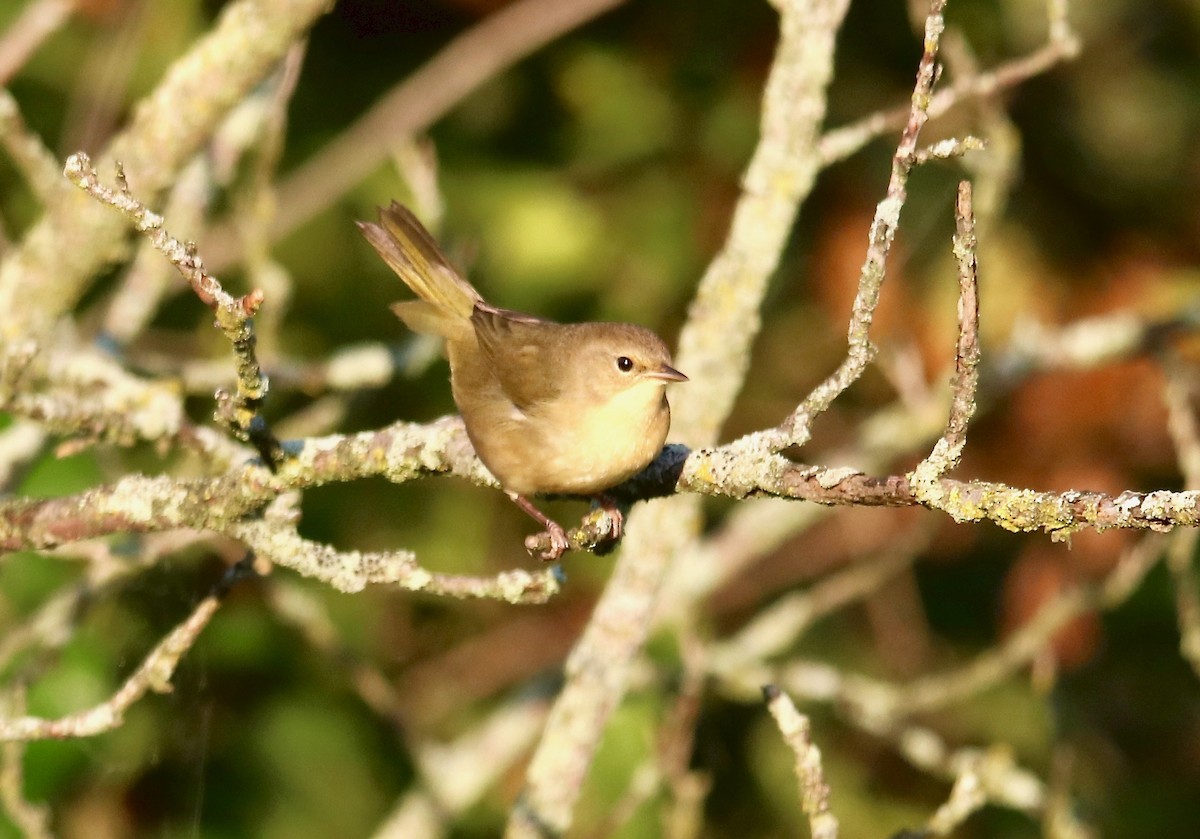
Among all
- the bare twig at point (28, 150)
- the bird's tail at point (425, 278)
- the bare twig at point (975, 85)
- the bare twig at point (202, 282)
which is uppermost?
the bare twig at point (975, 85)

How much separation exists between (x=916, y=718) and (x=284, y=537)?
13.6 feet

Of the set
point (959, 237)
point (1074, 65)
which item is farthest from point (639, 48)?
point (959, 237)

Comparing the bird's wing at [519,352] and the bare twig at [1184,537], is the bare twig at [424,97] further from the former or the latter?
the bare twig at [1184,537]

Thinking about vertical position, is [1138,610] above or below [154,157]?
above

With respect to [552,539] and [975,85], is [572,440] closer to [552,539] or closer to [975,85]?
[552,539]

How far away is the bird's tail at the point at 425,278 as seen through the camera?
4.07 metres

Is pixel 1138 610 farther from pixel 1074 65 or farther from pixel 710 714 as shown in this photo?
pixel 1074 65

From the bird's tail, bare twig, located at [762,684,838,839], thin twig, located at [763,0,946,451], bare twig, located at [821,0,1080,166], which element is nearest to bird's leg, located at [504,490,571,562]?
bare twig, located at [762,684,838,839]

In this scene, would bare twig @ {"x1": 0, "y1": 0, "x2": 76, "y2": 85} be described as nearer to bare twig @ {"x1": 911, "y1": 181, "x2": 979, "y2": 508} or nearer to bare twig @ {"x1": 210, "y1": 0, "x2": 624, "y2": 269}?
bare twig @ {"x1": 210, "y1": 0, "x2": 624, "y2": 269}

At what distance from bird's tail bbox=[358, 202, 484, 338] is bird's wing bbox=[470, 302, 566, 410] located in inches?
3.1

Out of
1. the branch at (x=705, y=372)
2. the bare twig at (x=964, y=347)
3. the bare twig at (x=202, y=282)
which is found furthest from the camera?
the branch at (x=705, y=372)

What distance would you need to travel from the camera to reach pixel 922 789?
6223mm

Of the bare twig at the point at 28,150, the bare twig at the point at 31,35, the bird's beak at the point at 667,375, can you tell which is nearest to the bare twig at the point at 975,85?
the bird's beak at the point at 667,375

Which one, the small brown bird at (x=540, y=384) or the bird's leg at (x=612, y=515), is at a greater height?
→ the small brown bird at (x=540, y=384)
